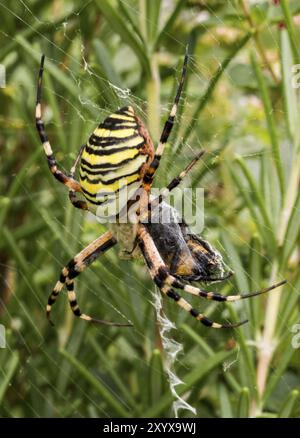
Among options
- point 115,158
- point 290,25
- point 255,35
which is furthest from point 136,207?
point 290,25

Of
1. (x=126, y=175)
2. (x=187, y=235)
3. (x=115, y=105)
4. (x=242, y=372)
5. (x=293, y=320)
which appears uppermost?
(x=115, y=105)

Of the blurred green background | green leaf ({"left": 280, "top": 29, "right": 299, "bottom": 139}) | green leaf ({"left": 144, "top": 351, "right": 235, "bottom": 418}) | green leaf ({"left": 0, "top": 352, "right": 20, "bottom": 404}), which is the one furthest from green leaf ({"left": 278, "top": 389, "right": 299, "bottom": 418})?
green leaf ({"left": 0, "top": 352, "right": 20, "bottom": 404})

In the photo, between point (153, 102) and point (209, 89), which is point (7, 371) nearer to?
point (153, 102)

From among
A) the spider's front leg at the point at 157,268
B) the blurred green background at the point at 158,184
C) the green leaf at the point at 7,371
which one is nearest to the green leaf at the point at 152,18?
the blurred green background at the point at 158,184

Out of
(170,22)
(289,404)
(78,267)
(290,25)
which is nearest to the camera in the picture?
(290,25)

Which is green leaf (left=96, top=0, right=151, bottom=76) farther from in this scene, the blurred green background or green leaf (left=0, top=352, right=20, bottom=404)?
green leaf (left=0, top=352, right=20, bottom=404)

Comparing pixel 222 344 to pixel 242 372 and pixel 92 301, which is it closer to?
pixel 242 372
